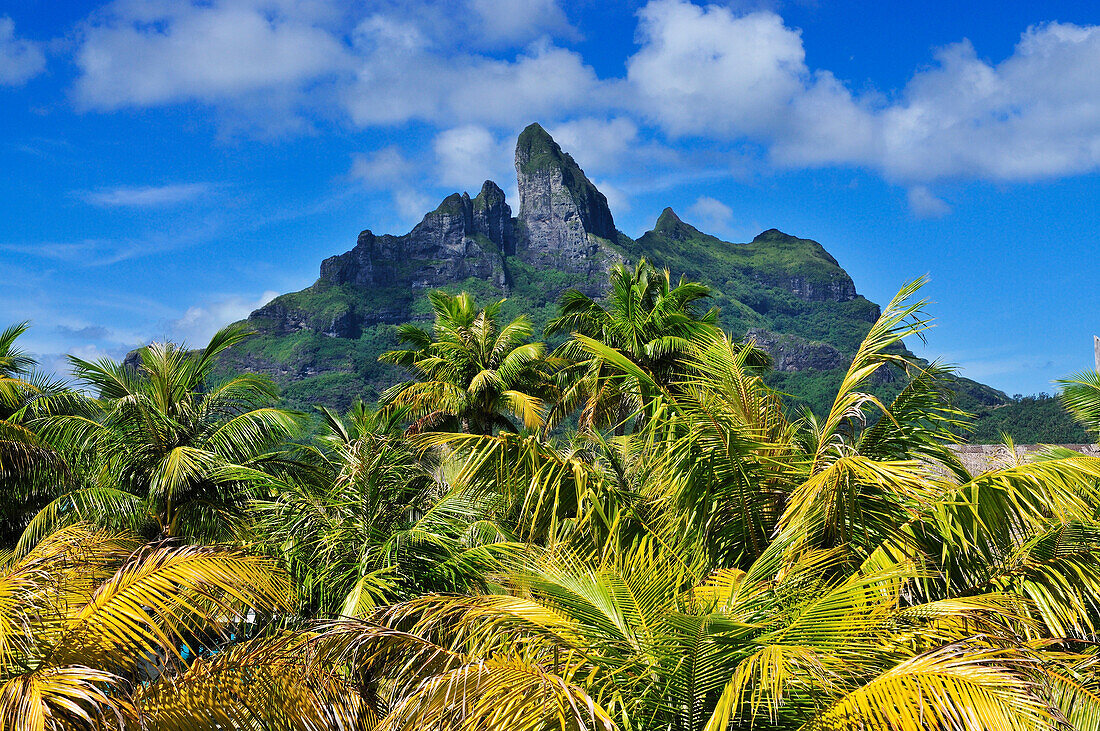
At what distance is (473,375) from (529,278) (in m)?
134

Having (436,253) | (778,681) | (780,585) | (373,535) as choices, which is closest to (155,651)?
(778,681)

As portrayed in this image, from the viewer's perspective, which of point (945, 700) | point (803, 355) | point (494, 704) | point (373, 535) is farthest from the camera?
A: point (803, 355)

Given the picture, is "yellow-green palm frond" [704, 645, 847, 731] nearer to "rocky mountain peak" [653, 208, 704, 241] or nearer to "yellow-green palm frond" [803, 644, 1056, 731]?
"yellow-green palm frond" [803, 644, 1056, 731]

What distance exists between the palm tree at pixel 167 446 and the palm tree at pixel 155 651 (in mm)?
5806

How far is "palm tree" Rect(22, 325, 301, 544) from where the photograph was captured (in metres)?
9.95

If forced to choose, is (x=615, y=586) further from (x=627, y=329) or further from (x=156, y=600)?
(x=627, y=329)

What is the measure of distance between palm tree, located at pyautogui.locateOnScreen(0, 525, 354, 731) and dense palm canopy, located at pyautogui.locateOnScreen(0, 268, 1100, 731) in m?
0.02

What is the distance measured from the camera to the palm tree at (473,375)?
51.4 ft

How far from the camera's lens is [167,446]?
10445 millimetres

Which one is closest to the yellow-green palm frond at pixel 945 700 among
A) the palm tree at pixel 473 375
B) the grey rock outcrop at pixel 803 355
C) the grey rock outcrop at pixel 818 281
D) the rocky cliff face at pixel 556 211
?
the palm tree at pixel 473 375

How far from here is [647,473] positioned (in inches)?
304

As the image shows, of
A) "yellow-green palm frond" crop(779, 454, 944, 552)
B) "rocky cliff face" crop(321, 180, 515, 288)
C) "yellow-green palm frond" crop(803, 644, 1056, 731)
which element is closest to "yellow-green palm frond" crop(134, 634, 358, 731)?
"yellow-green palm frond" crop(803, 644, 1056, 731)

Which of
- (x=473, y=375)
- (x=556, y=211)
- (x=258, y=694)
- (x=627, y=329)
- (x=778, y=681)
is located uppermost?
(x=556, y=211)

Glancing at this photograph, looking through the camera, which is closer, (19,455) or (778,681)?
(778,681)
